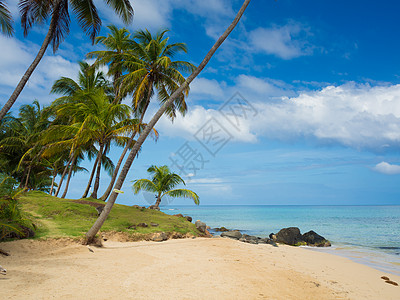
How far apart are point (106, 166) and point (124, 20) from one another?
14242mm

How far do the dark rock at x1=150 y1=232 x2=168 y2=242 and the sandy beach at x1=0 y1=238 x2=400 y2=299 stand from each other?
232 centimetres

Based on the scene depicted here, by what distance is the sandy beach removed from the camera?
4254 mm

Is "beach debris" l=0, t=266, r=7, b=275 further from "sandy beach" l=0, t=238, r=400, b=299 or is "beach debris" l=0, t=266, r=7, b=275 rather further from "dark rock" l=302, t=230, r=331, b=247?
"dark rock" l=302, t=230, r=331, b=247

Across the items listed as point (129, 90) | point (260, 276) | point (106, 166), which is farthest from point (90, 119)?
point (260, 276)

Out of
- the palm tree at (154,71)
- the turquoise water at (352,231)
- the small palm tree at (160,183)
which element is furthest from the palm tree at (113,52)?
the turquoise water at (352,231)

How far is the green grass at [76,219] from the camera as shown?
9.00m

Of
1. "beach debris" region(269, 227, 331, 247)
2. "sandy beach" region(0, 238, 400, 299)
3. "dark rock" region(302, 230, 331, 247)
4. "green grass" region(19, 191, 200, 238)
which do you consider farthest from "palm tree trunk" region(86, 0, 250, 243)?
"dark rock" region(302, 230, 331, 247)

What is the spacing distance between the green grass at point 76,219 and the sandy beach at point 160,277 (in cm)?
132

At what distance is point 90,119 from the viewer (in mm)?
14484

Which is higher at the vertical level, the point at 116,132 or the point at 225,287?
the point at 116,132

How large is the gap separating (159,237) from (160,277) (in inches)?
207

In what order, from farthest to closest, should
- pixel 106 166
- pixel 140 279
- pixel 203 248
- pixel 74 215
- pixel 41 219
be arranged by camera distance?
pixel 106 166, pixel 74 215, pixel 41 219, pixel 203 248, pixel 140 279

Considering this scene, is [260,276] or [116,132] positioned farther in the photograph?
[116,132]

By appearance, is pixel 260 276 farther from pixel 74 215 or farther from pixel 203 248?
pixel 74 215
